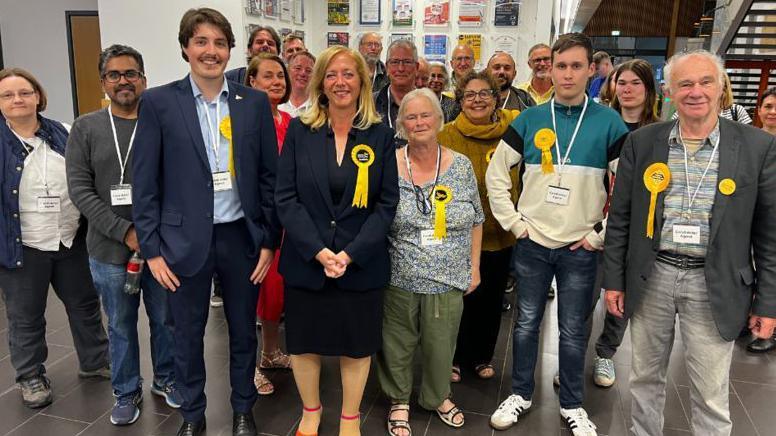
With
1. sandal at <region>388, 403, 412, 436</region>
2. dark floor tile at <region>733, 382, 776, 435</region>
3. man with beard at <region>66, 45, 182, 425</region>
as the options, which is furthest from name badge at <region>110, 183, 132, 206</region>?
dark floor tile at <region>733, 382, 776, 435</region>

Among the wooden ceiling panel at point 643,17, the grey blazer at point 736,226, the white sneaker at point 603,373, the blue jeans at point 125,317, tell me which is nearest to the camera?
the grey blazer at point 736,226

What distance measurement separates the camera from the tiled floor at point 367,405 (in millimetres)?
2627

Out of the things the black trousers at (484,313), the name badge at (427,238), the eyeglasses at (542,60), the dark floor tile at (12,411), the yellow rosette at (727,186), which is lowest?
the dark floor tile at (12,411)

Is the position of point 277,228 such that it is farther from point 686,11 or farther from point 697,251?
point 686,11

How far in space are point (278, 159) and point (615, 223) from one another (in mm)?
1386

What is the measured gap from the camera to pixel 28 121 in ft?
8.64

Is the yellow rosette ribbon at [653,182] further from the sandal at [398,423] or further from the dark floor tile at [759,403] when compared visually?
the dark floor tile at [759,403]

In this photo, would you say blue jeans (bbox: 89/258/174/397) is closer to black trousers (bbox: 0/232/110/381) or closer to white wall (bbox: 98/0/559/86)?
black trousers (bbox: 0/232/110/381)

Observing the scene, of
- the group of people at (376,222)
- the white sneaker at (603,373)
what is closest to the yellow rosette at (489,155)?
the group of people at (376,222)

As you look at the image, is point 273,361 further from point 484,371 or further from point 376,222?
point 376,222

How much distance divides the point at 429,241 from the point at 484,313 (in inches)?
31.9

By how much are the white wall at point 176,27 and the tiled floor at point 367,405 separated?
9.20 feet

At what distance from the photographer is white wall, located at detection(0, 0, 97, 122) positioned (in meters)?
7.28

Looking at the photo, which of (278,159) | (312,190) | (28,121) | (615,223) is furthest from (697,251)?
(28,121)
